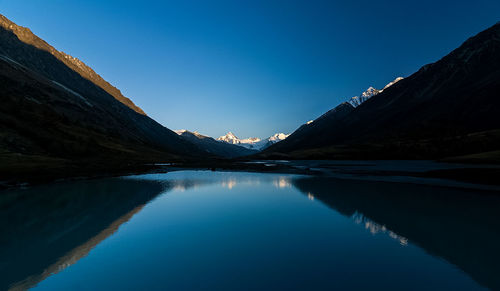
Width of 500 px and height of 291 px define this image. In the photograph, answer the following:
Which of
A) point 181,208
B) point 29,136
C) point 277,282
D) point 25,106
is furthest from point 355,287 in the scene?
point 25,106

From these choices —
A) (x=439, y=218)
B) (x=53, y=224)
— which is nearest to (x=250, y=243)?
(x=53, y=224)

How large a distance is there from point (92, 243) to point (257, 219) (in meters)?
16.6

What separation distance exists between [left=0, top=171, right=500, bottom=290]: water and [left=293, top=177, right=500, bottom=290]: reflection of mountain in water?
126 millimetres

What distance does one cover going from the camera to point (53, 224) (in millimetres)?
26594

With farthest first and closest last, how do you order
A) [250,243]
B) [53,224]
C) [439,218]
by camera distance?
[439,218]
[53,224]
[250,243]

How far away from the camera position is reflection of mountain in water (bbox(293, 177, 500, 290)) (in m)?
18.2

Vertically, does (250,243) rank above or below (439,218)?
below

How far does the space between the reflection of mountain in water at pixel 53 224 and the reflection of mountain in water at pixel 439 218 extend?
88.3 feet

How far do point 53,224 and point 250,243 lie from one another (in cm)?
2128

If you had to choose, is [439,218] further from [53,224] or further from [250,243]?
[53,224]

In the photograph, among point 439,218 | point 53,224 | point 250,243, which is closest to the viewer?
point 250,243

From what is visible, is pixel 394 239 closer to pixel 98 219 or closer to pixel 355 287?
pixel 355 287

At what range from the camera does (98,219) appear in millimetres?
28844

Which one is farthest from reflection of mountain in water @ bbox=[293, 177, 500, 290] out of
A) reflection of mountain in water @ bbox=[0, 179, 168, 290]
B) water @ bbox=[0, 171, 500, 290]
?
reflection of mountain in water @ bbox=[0, 179, 168, 290]
